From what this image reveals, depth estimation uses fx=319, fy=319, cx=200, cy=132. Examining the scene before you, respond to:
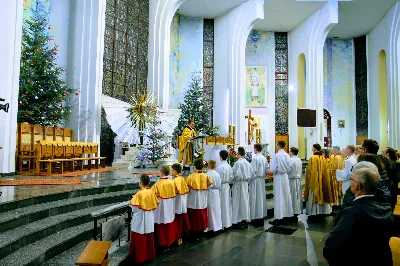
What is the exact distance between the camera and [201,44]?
17484 mm

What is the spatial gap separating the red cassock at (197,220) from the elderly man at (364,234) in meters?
3.31

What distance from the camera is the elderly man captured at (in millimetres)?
1963

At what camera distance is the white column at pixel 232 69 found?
1638 centimetres

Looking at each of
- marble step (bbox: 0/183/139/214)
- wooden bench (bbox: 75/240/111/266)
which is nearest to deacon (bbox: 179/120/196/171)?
marble step (bbox: 0/183/139/214)

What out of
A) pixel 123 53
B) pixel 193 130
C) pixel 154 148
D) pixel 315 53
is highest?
pixel 315 53

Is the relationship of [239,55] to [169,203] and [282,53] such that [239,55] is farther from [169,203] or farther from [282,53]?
[169,203]

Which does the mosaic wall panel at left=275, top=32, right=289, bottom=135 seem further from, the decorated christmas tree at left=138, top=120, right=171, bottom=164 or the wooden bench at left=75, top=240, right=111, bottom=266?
the wooden bench at left=75, top=240, right=111, bottom=266

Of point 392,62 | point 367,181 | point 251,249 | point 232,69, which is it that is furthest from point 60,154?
point 392,62

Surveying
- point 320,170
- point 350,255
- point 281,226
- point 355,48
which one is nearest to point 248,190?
point 281,226

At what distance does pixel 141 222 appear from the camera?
3984 mm

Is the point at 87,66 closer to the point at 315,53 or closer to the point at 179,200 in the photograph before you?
the point at 179,200

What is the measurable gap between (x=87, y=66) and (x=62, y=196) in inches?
261

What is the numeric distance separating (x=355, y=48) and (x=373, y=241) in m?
20.6

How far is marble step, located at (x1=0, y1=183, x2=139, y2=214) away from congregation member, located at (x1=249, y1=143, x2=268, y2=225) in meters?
2.49
